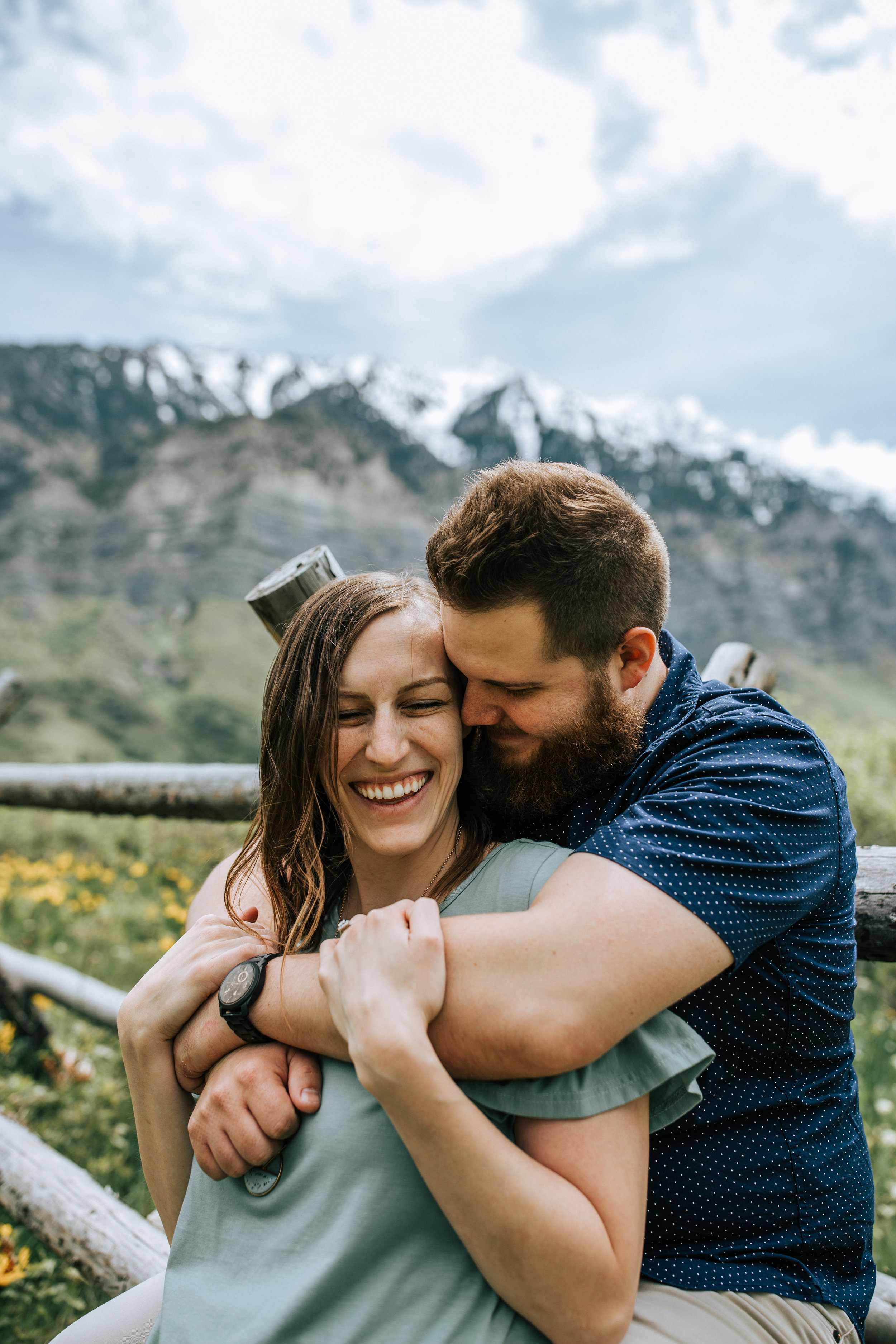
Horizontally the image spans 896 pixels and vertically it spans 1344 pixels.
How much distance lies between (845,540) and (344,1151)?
34.7 metres

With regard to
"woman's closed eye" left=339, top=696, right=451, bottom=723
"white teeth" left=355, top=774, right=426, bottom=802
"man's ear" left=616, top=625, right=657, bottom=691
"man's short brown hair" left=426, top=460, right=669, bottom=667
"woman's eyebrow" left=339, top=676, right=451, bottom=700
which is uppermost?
"man's short brown hair" left=426, top=460, right=669, bottom=667

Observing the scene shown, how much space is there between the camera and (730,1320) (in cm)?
146

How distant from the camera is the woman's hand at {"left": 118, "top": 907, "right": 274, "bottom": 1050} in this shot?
5.54 ft

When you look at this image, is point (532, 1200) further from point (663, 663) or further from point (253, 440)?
point (253, 440)

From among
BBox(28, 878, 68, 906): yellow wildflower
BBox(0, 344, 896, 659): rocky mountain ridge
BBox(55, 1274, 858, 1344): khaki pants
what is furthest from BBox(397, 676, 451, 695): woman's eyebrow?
BBox(0, 344, 896, 659): rocky mountain ridge

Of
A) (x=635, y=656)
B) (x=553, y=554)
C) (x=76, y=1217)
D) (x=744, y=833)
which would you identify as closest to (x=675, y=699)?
(x=635, y=656)

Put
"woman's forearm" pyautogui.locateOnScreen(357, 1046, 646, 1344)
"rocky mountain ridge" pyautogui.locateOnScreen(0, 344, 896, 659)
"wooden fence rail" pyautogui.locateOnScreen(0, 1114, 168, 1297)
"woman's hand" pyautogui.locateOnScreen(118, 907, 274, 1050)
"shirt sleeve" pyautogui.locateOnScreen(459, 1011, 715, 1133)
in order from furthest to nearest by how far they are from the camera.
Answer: "rocky mountain ridge" pyautogui.locateOnScreen(0, 344, 896, 659), "wooden fence rail" pyautogui.locateOnScreen(0, 1114, 168, 1297), "woman's hand" pyautogui.locateOnScreen(118, 907, 274, 1050), "shirt sleeve" pyautogui.locateOnScreen(459, 1011, 715, 1133), "woman's forearm" pyautogui.locateOnScreen(357, 1046, 646, 1344)

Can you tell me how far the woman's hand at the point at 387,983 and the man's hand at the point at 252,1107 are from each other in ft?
0.65

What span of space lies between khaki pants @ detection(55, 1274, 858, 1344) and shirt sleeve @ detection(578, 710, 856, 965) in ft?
2.10

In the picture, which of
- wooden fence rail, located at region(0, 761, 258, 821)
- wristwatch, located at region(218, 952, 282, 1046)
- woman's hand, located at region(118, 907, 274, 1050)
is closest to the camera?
wristwatch, located at region(218, 952, 282, 1046)

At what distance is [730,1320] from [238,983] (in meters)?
1.08

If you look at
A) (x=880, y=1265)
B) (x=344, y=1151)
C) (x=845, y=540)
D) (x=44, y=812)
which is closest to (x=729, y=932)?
(x=344, y=1151)

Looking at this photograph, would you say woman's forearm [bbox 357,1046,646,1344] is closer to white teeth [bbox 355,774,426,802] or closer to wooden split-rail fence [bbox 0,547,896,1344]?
white teeth [bbox 355,774,426,802]

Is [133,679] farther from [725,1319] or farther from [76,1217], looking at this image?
[725,1319]
